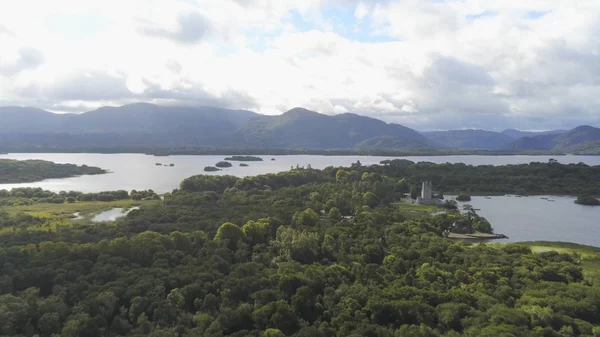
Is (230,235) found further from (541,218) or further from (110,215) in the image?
(541,218)

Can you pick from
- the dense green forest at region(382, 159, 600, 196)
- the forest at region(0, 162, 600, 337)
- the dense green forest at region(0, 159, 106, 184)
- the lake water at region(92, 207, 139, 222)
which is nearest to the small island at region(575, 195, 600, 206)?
the dense green forest at region(382, 159, 600, 196)

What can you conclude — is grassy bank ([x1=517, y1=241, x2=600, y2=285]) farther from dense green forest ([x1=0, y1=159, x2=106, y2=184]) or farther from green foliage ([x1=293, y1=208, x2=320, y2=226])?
dense green forest ([x1=0, y1=159, x2=106, y2=184])

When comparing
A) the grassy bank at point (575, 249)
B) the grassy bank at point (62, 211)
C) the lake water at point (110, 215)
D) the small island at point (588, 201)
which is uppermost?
the small island at point (588, 201)

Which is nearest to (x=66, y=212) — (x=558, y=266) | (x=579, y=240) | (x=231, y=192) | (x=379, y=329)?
(x=231, y=192)

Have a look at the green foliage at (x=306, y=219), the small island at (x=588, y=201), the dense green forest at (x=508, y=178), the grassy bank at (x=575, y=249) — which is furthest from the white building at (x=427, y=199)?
the green foliage at (x=306, y=219)

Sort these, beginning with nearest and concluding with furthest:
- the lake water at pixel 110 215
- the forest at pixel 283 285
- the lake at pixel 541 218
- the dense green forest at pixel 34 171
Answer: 1. the forest at pixel 283 285
2. the lake at pixel 541 218
3. the lake water at pixel 110 215
4. the dense green forest at pixel 34 171

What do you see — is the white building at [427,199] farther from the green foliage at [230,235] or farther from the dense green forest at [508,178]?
the green foliage at [230,235]
